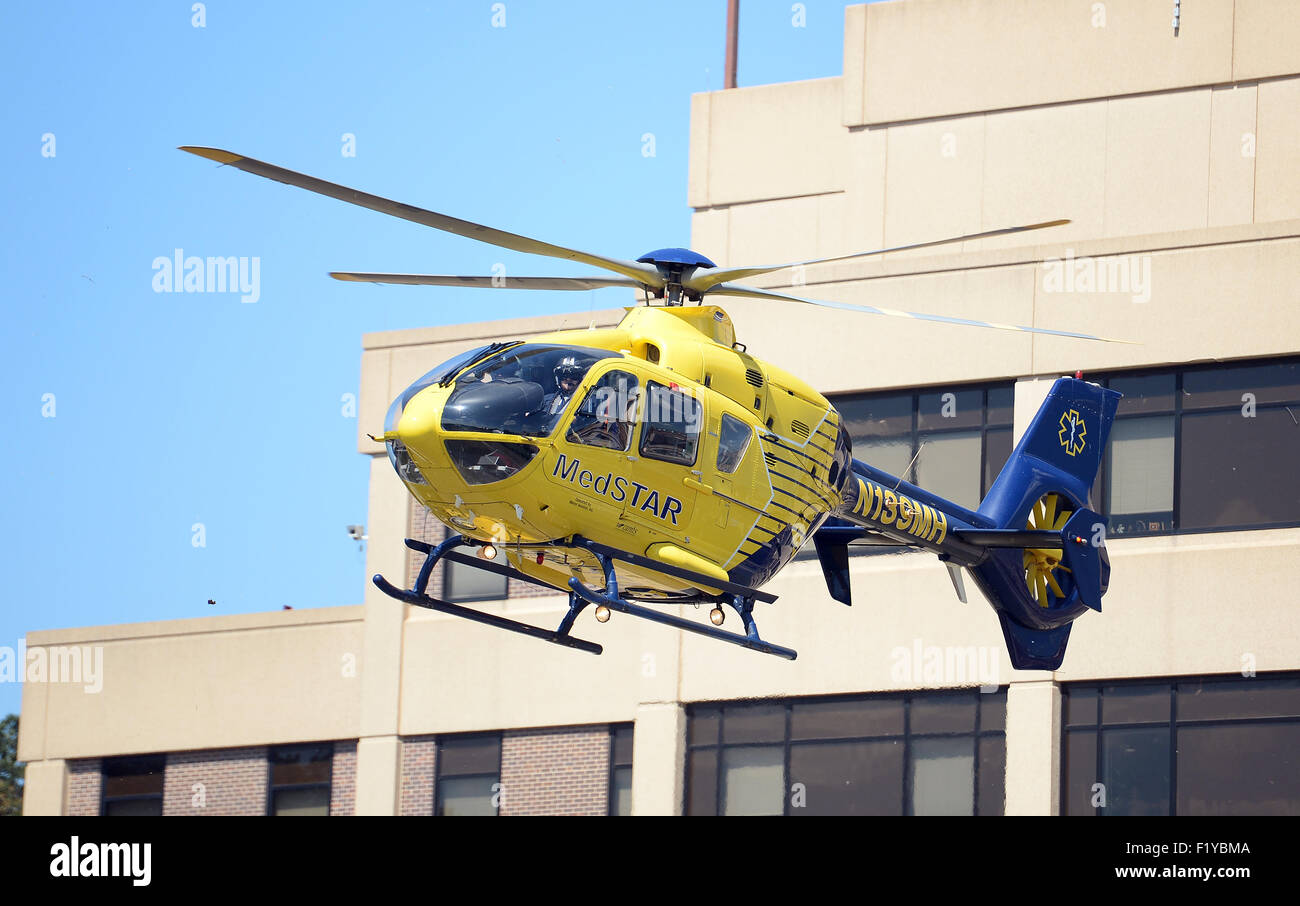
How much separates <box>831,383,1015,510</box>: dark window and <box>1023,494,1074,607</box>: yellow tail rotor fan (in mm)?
7365

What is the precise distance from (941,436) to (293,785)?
14.8m

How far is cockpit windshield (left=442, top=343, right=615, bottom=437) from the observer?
1811 centimetres

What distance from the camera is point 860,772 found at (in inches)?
1324

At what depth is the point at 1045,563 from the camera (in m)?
25.6

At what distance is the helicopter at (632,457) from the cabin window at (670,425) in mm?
18

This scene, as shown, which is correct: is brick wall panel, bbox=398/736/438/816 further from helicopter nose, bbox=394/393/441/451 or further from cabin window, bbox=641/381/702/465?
helicopter nose, bbox=394/393/441/451

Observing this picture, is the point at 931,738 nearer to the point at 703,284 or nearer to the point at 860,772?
the point at 860,772

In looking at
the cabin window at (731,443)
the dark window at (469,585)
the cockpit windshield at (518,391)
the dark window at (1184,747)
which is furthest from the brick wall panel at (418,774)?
the cockpit windshield at (518,391)

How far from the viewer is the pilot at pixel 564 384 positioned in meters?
18.4

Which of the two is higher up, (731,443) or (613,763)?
(731,443)

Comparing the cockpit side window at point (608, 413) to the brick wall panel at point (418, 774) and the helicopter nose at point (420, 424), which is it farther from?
the brick wall panel at point (418, 774)
